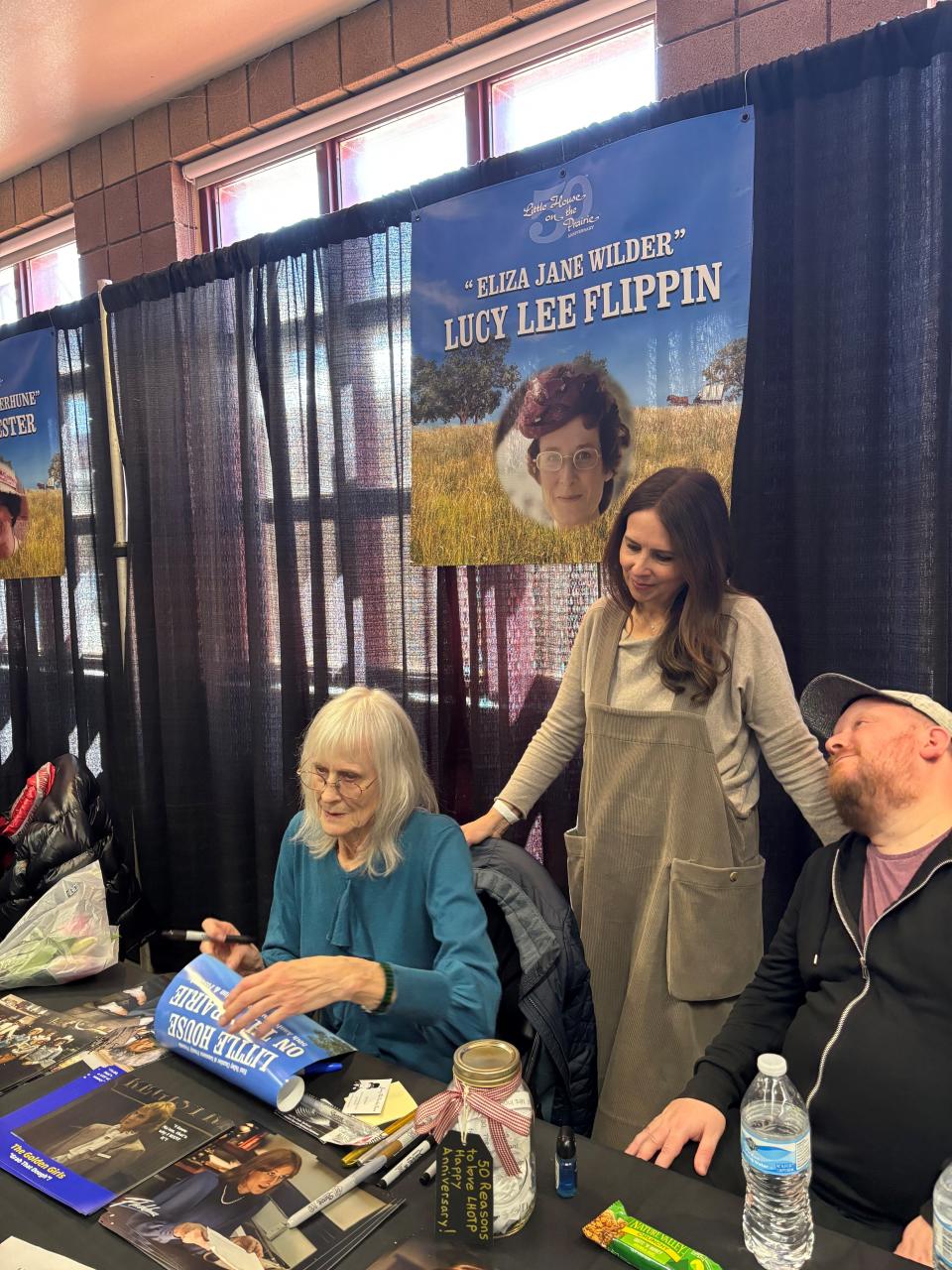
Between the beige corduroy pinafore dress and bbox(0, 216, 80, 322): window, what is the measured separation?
9.15 ft

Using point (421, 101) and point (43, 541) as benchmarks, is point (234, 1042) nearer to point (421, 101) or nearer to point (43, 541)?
point (421, 101)

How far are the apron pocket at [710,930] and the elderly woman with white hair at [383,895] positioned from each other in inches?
16.4

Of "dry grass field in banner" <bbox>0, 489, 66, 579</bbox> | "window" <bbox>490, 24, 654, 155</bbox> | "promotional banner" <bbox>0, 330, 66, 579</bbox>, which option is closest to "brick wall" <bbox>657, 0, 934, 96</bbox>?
"window" <bbox>490, 24, 654, 155</bbox>

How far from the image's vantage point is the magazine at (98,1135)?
3.26 ft

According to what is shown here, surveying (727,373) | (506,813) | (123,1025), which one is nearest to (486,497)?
(727,373)

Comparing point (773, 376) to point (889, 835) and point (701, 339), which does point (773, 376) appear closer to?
point (701, 339)

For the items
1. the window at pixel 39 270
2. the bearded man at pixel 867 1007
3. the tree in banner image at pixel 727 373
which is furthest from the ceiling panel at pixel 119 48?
the bearded man at pixel 867 1007

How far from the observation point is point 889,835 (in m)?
1.30

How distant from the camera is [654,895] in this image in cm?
170

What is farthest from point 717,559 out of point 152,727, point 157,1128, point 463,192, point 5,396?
point 5,396

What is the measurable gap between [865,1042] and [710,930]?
1.49 feet

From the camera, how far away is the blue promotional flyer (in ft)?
3.70

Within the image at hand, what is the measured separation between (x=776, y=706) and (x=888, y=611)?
0.88ft

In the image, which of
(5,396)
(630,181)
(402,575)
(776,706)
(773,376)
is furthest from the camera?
(5,396)
